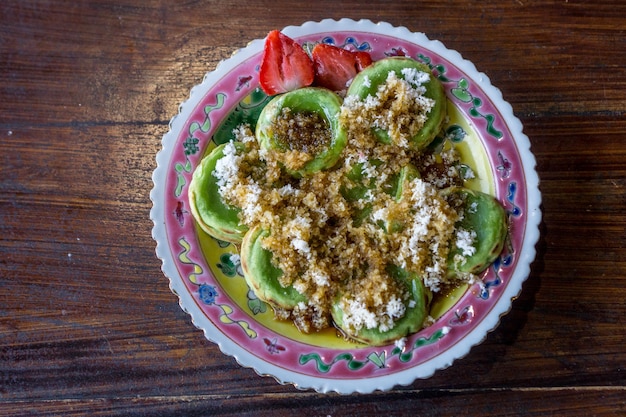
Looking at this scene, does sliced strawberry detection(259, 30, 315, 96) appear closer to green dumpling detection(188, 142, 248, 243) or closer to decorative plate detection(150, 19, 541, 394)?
decorative plate detection(150, 19, 541, 394)

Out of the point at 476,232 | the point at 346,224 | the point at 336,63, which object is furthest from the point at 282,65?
the point at 476,232

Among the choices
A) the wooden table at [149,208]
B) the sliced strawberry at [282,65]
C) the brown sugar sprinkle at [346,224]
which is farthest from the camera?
the wooden table at [149,208]

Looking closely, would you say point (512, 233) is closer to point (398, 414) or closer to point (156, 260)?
point (398, 414)

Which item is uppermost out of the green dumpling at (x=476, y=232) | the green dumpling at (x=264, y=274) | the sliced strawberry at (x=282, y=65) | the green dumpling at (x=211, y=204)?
the sliced strawberry at (x=282, y=65)

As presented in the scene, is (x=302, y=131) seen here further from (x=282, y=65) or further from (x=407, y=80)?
(x=407, y=80)

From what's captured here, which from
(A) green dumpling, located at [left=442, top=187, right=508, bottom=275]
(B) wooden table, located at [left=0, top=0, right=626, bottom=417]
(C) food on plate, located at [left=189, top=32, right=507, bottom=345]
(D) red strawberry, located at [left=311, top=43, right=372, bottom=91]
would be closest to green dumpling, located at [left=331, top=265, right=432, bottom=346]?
(C) food on plate, located at [left=189, top=32, right=507, bottom=345]

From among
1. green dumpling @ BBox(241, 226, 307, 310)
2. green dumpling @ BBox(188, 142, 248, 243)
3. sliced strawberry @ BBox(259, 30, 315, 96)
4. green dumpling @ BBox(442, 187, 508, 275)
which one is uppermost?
sliced strawberry @ BBox(259, 30, 315, 96)

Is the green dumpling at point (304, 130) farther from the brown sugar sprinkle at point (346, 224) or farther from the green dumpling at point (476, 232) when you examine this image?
the green dumpling at point (476, 232)

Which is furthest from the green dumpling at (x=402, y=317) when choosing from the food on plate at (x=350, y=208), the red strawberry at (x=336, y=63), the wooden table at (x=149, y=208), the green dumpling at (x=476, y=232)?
the red strawberry at (x=336, y=63)
